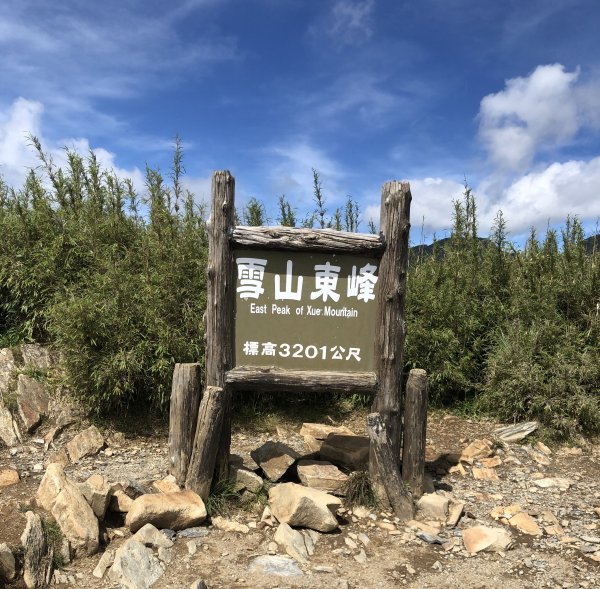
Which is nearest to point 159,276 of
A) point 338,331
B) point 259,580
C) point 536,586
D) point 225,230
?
point 225,230

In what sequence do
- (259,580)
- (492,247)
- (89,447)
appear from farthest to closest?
(492,247)
(89,447)
(259,580)

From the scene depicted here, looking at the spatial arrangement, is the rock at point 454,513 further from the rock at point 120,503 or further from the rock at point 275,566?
the rock at point 120,503

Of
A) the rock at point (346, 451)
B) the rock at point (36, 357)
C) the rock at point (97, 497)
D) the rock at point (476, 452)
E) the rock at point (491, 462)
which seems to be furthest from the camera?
the rock at point (36, 357)

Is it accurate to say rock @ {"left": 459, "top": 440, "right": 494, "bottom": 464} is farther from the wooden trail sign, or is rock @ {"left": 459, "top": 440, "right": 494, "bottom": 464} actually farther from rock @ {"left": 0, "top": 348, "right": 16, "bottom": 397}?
rock @ {"left": 0, "top": 348, "right": 16, "bottom": 397}

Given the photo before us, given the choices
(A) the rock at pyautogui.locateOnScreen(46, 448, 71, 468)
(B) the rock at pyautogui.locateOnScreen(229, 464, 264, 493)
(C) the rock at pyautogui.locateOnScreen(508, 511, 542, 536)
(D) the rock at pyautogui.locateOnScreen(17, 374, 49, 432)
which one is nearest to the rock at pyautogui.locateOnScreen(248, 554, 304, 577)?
(B) the rock at pyautogui.locateOnScreen(229, 464, 264, 493)

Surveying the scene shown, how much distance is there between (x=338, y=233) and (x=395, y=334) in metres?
1.03

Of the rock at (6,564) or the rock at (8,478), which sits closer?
the rock at (6,564)

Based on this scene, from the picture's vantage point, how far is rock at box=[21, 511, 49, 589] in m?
Result: 3.51

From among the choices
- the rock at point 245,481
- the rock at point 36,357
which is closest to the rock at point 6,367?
the rock at point 36,357

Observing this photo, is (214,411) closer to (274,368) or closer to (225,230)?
(274,368)

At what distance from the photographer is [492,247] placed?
888 centimetres

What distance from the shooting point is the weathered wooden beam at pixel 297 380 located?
4.71m

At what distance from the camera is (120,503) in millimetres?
4312

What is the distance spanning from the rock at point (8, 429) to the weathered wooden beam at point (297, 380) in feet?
10.3
